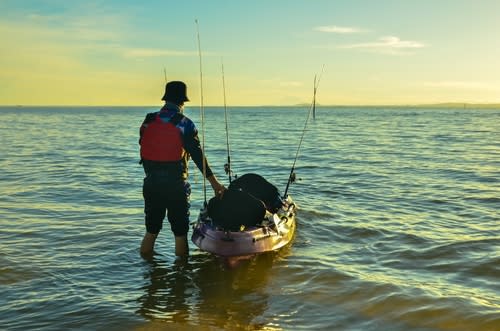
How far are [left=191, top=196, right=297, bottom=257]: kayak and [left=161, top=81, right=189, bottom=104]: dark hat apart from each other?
73.4 inches

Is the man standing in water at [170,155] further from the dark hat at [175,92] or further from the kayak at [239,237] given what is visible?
the kayak at [239,237]

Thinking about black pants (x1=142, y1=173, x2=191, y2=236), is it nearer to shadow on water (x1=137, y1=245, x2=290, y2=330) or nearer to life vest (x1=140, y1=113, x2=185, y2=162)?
life vest (x1=140, y1=113, x2=185, y2=162)

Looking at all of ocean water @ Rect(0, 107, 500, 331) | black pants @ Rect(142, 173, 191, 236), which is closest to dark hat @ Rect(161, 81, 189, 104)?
black pants @ Rect(142, 173, 191, 236)

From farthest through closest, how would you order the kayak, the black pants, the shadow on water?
the black pants → the kayak → the shadow on water

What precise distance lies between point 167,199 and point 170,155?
0.69 m

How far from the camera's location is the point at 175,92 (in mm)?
7387

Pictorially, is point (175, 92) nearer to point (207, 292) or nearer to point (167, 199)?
point (167, 199)

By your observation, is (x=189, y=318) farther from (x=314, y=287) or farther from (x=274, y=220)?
(x=274, y=220)

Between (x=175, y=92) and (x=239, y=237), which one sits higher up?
(x=175, y=92)

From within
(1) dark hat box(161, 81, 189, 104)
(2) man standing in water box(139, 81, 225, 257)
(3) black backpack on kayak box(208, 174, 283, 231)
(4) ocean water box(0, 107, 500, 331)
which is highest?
(1) dark hat box(161, 81, 189, 104)

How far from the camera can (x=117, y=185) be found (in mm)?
16562

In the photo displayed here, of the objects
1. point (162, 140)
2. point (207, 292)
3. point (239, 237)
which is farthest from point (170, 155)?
point (207, 292)

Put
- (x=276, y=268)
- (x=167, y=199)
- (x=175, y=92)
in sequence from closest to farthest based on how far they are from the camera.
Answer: (x=175, y=92) < (x=167, y=199) < (x=276, y=268)

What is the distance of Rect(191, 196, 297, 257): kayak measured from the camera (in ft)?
24.2
